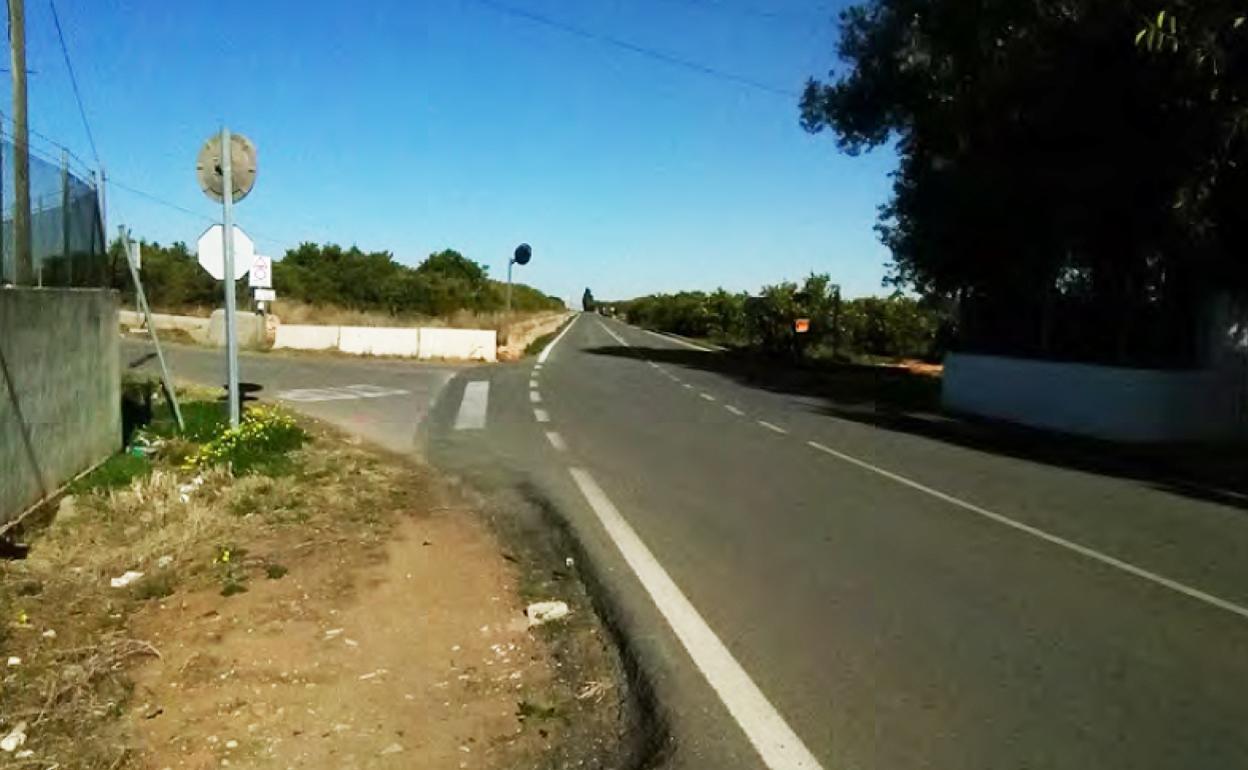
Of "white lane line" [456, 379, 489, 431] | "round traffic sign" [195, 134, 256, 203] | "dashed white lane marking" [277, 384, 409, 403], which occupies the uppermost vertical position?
"round traffic sign" [195, 134, 256, 203]

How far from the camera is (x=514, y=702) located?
484cm

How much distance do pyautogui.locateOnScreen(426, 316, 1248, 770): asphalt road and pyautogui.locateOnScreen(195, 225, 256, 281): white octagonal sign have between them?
3235 mm

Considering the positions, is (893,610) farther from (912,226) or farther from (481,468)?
(912,226)

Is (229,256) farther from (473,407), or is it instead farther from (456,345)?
(456,345)

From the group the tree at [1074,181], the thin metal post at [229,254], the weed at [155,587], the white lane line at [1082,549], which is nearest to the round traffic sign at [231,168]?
the thin metal post at [229,254]

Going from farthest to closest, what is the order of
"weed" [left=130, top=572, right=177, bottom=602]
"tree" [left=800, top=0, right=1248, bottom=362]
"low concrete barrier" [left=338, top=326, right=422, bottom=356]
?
1. "low concrete barrier" [left=338, top=326, right=422, bottom=356]
2. "tree" [left=800, top=0, right=1248, bottom=362]
3. "weed" [left=130, top=572, right=177, bottom=602]

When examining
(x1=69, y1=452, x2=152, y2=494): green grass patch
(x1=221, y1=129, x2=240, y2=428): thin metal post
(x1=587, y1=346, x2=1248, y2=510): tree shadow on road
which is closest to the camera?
(x1=69, y1=452, x2=152, y2=494): green grass patch

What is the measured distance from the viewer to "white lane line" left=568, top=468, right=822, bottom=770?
418cm

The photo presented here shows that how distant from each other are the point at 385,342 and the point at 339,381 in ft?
35.4

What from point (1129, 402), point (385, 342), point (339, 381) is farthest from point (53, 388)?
point (385, 342)

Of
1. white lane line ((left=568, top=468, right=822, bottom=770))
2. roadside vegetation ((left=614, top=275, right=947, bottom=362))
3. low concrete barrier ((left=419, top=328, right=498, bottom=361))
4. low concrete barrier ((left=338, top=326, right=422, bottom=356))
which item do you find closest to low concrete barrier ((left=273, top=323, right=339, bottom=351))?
low concrete barrier ((left=338, top=326, right=422, bottom=356))

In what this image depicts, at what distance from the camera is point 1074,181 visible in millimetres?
17453

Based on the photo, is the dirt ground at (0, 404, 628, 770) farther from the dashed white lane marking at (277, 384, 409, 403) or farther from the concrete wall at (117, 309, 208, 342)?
the concrete wall at (117, 309, 208, 342)

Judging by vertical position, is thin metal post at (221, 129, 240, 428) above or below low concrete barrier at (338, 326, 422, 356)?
above
